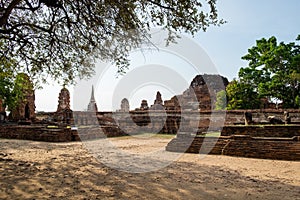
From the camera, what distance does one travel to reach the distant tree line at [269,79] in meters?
23.1

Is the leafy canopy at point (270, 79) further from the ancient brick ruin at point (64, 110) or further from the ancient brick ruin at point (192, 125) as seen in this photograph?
the ancient brick ruin at point (64, 110)

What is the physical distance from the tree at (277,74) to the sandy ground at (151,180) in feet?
61.9

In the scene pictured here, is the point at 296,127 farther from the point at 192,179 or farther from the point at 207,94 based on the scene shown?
the point at 207,94

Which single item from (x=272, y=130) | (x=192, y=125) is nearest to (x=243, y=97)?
(x=192, y=125)

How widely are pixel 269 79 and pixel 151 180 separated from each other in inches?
900

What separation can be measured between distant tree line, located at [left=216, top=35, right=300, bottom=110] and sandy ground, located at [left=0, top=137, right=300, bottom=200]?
18842 millimetres

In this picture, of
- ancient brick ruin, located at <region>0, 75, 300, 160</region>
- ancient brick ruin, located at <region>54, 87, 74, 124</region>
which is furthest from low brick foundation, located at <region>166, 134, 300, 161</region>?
ancient brick ruin, located at <region>54, 87, 74, 124</region>

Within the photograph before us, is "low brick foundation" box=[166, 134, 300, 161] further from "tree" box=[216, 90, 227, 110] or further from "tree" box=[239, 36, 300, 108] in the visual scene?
"tree" box=[216, 90, 227, 110]

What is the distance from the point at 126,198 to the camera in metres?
3.42

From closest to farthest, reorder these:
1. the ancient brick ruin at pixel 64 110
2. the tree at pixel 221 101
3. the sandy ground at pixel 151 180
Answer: the sandy ground at pixel 151 180 < the ancient brick ruin at pixel 64 110 < the tree at pixel 221 101

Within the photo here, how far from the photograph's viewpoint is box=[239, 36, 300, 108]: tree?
23.0 meters

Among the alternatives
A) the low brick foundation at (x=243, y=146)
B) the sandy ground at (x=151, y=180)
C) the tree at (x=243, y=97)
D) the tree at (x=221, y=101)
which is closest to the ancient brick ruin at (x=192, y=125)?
the low brick foundation at (x=243, y=146)

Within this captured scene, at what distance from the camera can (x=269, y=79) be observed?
956 inches

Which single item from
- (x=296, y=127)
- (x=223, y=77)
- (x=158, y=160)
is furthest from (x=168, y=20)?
(x=223, y=77)
